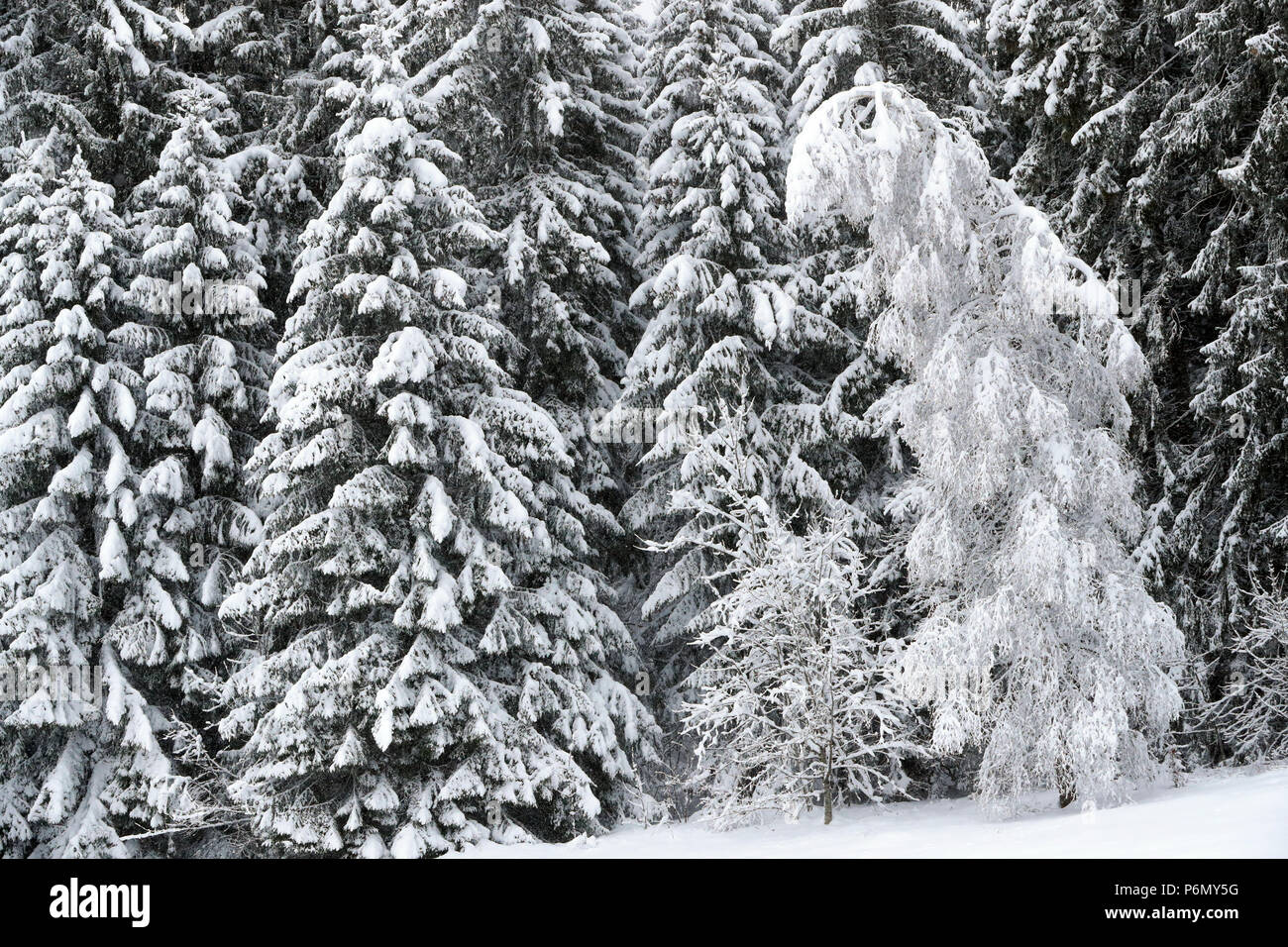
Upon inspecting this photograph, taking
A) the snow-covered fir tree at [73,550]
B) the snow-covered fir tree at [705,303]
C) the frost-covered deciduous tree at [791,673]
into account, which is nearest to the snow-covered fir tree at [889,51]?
the snow-covered fir tree at [705,303]

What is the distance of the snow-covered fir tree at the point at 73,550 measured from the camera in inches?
730

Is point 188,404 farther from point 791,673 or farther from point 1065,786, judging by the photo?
point 1065,786

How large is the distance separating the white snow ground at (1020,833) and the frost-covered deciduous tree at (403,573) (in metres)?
1.29

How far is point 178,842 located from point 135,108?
13.0 metres

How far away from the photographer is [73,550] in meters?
19.6

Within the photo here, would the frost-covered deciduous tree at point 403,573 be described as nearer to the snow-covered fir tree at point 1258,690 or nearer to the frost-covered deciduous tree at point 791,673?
the frost-covered deciduous tree at point 791,673

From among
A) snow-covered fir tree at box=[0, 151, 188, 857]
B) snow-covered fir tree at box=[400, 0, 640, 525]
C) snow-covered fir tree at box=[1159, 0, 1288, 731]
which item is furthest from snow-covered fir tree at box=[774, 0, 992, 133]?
snow-covered fir tree at box=[0, 151, 188, 857]

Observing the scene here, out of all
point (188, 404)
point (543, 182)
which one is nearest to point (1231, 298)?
point (543, 182)

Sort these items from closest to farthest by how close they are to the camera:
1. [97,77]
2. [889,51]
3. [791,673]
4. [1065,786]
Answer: [1065,786] → [791,673] → [889,51] → [97,77]

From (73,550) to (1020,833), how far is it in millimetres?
14814

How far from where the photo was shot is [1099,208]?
790 inches

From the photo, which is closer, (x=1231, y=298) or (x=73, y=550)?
(x=1231, y=298)

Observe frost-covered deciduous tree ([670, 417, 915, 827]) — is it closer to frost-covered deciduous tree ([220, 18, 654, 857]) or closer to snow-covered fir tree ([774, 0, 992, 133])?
frost-covered deciduous tree ([220, 18, 654, 857])

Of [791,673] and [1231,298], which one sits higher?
[1231,298]
